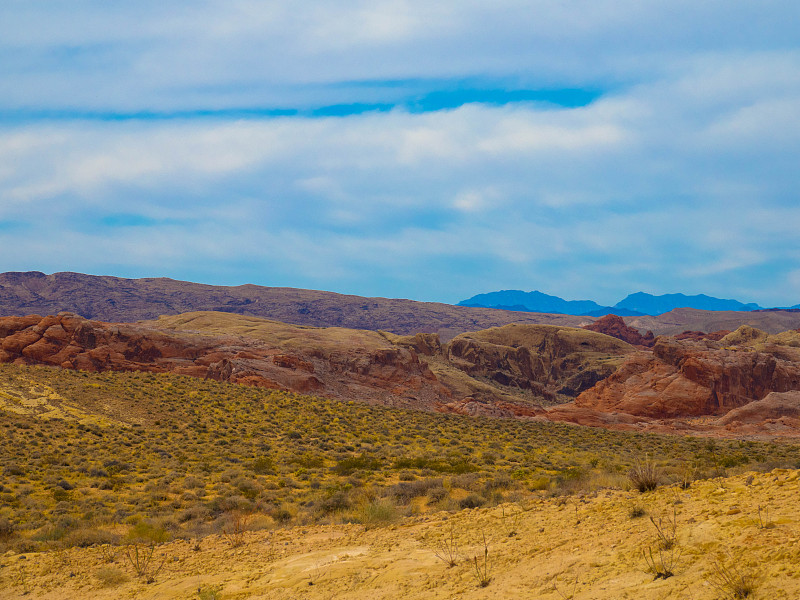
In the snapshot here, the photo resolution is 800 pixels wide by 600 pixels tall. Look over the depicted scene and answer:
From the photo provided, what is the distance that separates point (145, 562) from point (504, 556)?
707cm

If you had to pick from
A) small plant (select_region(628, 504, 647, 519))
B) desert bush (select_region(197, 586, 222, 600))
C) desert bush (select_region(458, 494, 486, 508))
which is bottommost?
desert bush (select_region(197, 586, 222, 600))

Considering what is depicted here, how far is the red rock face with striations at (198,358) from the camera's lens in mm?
50656

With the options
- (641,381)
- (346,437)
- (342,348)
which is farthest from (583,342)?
(346,437)

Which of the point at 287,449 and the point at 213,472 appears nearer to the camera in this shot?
the point at 213,472

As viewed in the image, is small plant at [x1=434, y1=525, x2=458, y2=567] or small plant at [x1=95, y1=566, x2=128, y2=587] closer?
small plant at [x1=434, y1=525, x2=458, y2=567]

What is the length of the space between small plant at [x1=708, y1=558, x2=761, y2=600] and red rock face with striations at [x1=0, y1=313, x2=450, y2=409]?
145 feet

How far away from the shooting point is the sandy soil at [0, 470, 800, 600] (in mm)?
5973

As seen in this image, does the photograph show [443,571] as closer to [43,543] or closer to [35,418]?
[43,543]

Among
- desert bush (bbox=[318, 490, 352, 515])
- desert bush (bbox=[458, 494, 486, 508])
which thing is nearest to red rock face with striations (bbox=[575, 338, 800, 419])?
desert bush (bbox=[318, 490, 352, 515])

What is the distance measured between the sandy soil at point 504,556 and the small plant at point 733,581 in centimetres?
6

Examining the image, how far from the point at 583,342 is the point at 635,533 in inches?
4163

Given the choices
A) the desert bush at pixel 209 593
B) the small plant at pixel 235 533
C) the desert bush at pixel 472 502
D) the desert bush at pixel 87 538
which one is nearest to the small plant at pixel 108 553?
the desert bush at pixel 87 538

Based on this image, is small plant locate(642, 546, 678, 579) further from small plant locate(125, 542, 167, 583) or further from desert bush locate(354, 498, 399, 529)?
small plant locate(125, 542, 167, 583)

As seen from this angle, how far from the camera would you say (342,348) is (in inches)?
2648
